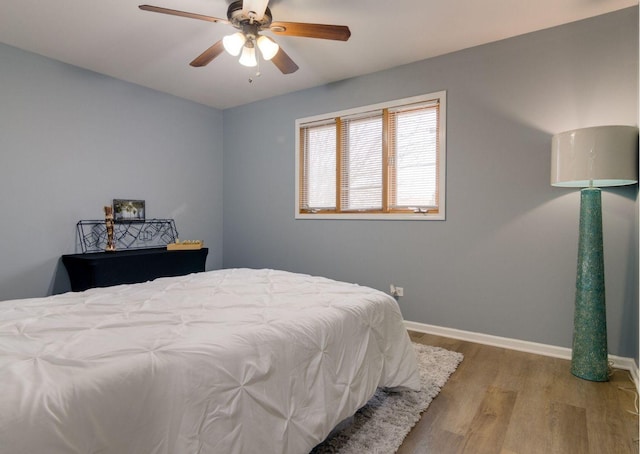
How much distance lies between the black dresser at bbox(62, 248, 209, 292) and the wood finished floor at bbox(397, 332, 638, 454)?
2.82m

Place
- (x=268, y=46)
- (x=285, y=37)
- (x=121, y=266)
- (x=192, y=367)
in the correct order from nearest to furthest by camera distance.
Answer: (x=192, y=367) → (x=268, y=46) → (x=285, y=37) → (x=121, y=266)

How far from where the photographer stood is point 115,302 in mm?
1670

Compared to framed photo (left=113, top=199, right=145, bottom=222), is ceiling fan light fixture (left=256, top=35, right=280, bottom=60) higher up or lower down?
higher up

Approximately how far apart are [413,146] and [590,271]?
1759 mm

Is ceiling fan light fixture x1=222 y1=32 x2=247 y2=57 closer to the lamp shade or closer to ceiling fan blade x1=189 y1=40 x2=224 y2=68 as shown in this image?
ceiling fan blade x1=189 y1=40 x2=224 y2=68

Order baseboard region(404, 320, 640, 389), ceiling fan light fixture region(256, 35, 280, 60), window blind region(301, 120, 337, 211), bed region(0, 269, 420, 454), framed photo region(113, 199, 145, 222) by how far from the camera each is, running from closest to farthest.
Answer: bed region(0, 269, 420, 454) < ceiling fan light fixture region(256, 35, 280, 60) < baseboard region(404, 320, 640, 389) < framed photo region(113, 199, 145, 222) < window blind region(301, 120, 337, 211)

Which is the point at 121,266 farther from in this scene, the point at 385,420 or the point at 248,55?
the point at 385,420

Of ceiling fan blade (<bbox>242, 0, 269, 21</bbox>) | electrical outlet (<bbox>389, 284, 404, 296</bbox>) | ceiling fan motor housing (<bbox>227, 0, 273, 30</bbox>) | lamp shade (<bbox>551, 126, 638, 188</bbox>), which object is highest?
ceiling fan motor housing (<bbox>227, 0, 273, 30</bbox>)

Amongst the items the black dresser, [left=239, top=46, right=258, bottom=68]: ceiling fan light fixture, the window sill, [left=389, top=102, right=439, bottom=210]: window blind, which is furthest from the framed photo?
[left=389, top=102, right=439, bottom=210]: window blind

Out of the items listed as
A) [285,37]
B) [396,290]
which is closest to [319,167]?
[285,37]

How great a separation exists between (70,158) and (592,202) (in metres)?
4.38

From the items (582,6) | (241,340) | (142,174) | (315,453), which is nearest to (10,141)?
(142,174)

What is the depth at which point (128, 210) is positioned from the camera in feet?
12.6

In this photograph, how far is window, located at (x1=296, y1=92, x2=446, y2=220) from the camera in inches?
129
